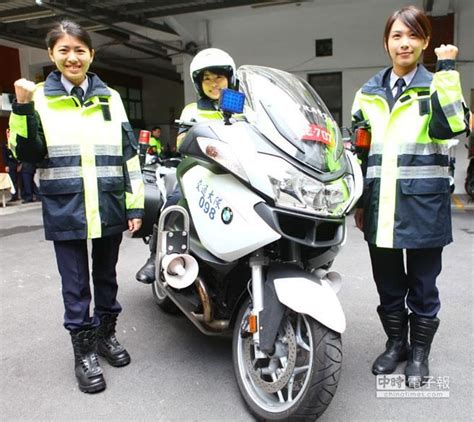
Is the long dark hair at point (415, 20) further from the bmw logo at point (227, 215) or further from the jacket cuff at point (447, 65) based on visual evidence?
the bmw logo at point (227, 215)

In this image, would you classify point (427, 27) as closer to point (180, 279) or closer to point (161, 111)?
point (180, 279)

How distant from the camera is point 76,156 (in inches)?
96.0

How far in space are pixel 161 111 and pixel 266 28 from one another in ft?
36.7

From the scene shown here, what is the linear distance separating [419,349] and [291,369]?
0.90 m

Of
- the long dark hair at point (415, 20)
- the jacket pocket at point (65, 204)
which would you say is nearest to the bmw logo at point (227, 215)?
the jacket pocket at point (65, 204)

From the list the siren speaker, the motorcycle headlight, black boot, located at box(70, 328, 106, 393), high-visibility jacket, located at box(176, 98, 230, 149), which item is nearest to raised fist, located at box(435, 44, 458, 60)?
the motorcycle headlight

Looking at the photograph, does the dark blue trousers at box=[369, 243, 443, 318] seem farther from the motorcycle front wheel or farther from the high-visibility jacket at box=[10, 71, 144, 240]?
the high-visibility jacket at box=[10, 71, 144, 240]

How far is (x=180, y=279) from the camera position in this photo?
7.93 ft

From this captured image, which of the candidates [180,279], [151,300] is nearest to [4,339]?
[151,300]

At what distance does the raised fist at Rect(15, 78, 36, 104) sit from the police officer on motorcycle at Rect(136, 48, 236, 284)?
34.1 inches

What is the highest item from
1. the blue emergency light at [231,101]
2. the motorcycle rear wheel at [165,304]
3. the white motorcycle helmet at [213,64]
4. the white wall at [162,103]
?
the white wall at [162,103]

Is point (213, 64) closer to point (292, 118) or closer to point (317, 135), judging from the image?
point (292, 118)

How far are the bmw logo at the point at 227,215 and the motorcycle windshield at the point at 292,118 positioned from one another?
0.36 m

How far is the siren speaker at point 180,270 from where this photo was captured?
94.5 inches
